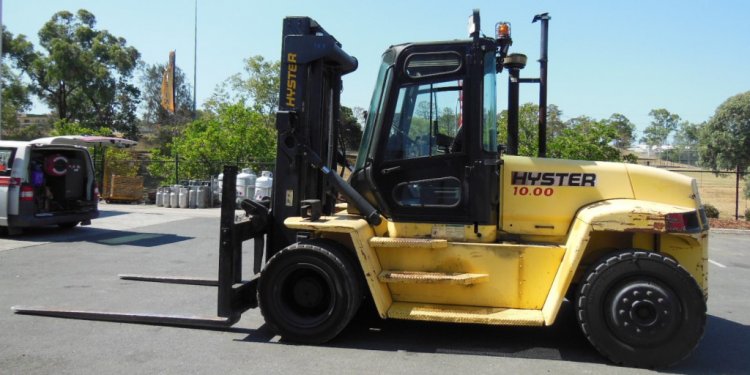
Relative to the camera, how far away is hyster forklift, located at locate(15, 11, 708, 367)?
5.07m

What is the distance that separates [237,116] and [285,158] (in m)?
18.4

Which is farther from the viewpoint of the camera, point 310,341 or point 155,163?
point 155,163

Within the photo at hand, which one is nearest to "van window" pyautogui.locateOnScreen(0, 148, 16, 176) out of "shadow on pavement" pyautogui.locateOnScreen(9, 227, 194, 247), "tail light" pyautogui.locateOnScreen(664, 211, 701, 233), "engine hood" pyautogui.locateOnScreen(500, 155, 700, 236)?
"shadow on pavement" pyautogui.locateOnScreen(9, 227, 194, 247)

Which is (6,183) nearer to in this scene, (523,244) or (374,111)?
(374,111)

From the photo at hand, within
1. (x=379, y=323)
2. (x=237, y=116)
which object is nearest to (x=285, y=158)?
(x=379, y=323)

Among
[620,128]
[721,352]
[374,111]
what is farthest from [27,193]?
[620,128]

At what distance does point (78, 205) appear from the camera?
42.4 ft

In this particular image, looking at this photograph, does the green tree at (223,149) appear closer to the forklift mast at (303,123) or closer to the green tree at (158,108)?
the forklift mast at (303,123)

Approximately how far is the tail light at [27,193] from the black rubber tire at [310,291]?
8.75 metres

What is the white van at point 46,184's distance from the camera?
11.5m

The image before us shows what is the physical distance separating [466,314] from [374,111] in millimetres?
2134

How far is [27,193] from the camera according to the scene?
11648mm

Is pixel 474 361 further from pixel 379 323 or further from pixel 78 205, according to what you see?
pixel 78 205

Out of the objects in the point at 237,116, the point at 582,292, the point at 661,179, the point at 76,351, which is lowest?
the point at 76,351
